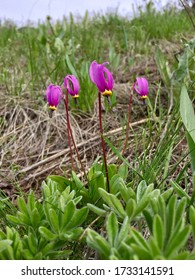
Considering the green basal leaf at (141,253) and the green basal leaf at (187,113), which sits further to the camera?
the green basal leaf at (187,113)

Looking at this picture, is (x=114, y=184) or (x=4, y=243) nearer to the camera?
(x=4, y=243)

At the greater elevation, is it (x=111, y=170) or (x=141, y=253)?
(x=111, y=170)

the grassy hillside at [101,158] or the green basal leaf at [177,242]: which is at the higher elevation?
the grassy hillside at [101,158]

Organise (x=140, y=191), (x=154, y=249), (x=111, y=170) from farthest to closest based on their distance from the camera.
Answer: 1. (x=111, y=170)
2. (x=140, y=191)
3. (x=154, y=249)

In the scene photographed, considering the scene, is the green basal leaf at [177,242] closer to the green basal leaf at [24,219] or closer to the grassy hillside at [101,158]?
the grassy hillside at [101,158]

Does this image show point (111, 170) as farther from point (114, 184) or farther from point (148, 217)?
point (148, 217)

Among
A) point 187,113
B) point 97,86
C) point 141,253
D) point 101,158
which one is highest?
point 97,86

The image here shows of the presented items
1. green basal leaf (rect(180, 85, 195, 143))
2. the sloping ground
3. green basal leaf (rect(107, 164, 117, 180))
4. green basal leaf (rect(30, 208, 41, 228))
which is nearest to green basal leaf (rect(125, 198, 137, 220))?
green basal leaf (rect(30, 208, 41, 228))

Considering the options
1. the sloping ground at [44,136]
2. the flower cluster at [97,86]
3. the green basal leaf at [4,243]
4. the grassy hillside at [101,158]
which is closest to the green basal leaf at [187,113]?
the grassy hillside at [101,158]

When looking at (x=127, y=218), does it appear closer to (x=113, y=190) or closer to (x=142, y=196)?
(x=142, y=196)

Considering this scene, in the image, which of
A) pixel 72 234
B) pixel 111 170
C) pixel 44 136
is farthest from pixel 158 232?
pixel 44 136

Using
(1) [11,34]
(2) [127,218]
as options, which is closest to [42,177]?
(2) [127,218]
